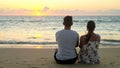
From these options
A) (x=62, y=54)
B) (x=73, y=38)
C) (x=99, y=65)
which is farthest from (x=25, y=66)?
(x=99, y=65)

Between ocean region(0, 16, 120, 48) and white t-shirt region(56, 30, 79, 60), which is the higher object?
→ white t-shirt region(56, 30, 79, 60)

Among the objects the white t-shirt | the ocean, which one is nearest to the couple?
the white t-shirt

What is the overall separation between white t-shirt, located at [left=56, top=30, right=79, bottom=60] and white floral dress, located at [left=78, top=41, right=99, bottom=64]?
235mm

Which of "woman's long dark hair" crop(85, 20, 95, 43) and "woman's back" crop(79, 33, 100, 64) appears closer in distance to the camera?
"woman's long dark hair" crop(85, 20, 95, 43)

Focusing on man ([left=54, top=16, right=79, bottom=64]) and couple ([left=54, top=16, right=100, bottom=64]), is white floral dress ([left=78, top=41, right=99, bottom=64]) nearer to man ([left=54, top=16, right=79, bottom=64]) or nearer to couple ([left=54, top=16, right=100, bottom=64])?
couple ([left=54, top=16, right=100, bottom=64])

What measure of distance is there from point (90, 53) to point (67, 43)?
586mm

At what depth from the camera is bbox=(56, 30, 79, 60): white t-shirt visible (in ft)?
19.9

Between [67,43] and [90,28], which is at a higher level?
[90,28]

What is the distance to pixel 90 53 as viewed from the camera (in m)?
6.16

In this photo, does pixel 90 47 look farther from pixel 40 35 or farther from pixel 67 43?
pixel 40 35

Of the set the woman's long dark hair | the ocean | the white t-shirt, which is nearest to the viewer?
the woman's long dark hair

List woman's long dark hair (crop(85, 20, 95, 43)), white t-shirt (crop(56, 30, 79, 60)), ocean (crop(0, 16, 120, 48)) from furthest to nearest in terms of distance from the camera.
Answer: ocean (crop(0, 16, 120, 48)) → white t-shirt (crop(56, 30, 79, 60)) → woman's long dark hair (crop(85, 20, 95, 43))

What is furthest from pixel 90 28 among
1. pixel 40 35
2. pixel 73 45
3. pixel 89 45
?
pixel 40 35

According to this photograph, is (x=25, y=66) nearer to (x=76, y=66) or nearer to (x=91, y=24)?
(x=76, y=66)
